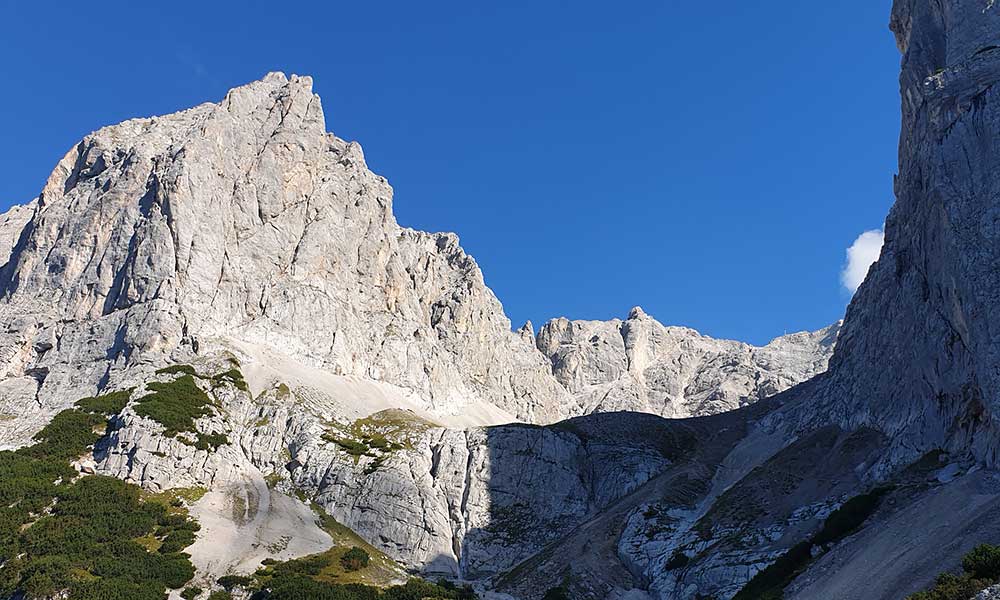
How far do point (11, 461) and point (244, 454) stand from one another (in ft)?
84.2

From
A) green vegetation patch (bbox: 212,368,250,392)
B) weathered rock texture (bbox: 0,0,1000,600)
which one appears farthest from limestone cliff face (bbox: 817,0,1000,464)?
green vegetation patch (bbox: 212,368,250,392)

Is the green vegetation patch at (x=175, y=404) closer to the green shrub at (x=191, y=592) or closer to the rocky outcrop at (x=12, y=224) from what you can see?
the green shrub at (x=191, y=592)

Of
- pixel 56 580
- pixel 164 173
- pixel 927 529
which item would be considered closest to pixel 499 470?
pixel 56 580

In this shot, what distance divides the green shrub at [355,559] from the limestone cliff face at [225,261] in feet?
156

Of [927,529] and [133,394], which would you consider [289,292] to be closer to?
[133,394]

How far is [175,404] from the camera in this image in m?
92.6

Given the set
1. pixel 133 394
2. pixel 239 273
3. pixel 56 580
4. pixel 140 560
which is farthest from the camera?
pixel 239 273

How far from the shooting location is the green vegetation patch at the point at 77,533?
2438 inches

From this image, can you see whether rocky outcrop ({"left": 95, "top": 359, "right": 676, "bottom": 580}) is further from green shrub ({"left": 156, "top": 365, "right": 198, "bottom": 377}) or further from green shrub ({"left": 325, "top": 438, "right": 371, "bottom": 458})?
green shrub ({"left": 156, "top": 365, "right": 198, "bottom": 377})

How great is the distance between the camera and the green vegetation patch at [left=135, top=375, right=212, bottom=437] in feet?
291

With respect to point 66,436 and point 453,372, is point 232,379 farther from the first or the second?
point 453,372

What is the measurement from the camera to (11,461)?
81688mm

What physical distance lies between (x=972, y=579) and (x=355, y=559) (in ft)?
196

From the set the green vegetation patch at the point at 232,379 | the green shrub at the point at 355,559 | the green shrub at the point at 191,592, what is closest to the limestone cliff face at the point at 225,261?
the green vegetation patch at the point at 232,379
